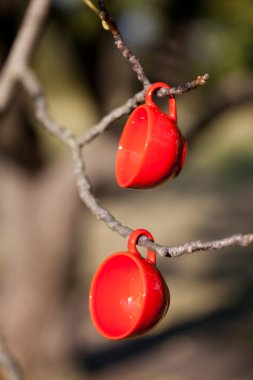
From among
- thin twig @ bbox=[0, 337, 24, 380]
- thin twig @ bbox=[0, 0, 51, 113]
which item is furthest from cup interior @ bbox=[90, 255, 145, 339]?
thin twig @ bbox=[0, 0, 51, 113]

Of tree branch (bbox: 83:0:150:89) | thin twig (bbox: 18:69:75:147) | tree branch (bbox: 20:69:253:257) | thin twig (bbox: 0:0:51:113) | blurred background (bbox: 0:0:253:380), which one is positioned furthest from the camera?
blurred background (bbox: 0:0:253:380)

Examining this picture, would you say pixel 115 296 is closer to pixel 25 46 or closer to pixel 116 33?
pixel 116 33

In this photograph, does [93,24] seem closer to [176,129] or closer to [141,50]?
[141,50]

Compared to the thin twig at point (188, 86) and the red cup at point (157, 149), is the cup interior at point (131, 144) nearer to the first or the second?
the red cup at point (157, 149)

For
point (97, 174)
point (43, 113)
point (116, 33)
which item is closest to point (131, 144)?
point (116, 33)

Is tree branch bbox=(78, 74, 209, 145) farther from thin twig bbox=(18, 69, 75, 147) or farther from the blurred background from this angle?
the blurred background
